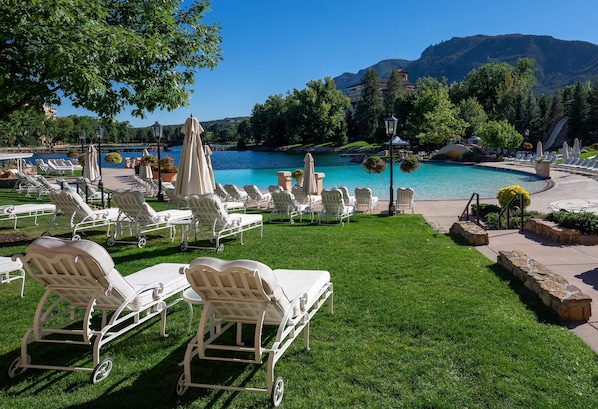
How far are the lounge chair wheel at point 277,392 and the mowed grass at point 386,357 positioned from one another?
8 centimetres

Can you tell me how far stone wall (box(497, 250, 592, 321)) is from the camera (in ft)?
14.3

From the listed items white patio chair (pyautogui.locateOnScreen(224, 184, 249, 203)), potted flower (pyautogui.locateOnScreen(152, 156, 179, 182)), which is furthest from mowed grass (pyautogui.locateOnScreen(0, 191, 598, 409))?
potted flower (pyautogui.locateOnScreen(152, 156, 179, 182))

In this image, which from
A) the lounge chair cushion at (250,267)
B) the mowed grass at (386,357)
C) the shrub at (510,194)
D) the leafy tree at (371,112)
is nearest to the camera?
the lounge chair cushion at (250,267)

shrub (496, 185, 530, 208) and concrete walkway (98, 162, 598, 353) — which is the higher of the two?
shrub (496, 185, 530, 208)

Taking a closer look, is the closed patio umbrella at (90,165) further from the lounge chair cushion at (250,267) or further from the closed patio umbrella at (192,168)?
the lounge chair cushion at (250,267)

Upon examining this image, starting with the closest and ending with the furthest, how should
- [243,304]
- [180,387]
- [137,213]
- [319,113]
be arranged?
[180,387]
[243,304]
[137,213]
[319,113]

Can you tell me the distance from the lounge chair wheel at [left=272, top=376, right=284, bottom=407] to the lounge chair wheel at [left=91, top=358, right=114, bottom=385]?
135 centimetres

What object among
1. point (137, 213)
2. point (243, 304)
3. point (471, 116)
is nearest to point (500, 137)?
point (471, 116)

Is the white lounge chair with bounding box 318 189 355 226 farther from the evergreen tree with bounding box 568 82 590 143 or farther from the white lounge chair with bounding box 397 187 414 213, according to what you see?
the evergreen tree with bounding box 568 82 590 143

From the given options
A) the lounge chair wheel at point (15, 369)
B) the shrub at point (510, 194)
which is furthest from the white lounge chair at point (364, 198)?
the lounge chair wheel at point (15, 369)

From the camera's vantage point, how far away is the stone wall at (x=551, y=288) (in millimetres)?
4367

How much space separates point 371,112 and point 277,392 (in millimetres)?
78330

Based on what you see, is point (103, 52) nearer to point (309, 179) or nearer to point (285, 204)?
point (285, 204)

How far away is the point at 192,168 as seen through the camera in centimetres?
978
